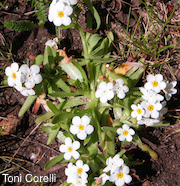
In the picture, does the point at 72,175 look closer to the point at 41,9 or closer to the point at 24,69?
the point at 24,69

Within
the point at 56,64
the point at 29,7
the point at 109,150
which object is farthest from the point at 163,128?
the point at 29,7

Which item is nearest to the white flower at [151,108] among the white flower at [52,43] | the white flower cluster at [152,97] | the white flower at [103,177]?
the white flower cluster at [152,97]

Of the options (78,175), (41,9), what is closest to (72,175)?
(78,175)

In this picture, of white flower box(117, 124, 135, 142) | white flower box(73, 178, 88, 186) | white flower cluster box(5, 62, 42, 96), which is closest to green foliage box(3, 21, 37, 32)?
white flower cluster box(5, 62, 42, 96)

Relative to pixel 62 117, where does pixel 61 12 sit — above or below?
above

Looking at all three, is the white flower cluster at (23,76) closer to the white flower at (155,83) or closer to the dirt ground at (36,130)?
the dirt ground at (36,130)

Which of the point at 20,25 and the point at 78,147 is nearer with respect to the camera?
the point at 78,147
